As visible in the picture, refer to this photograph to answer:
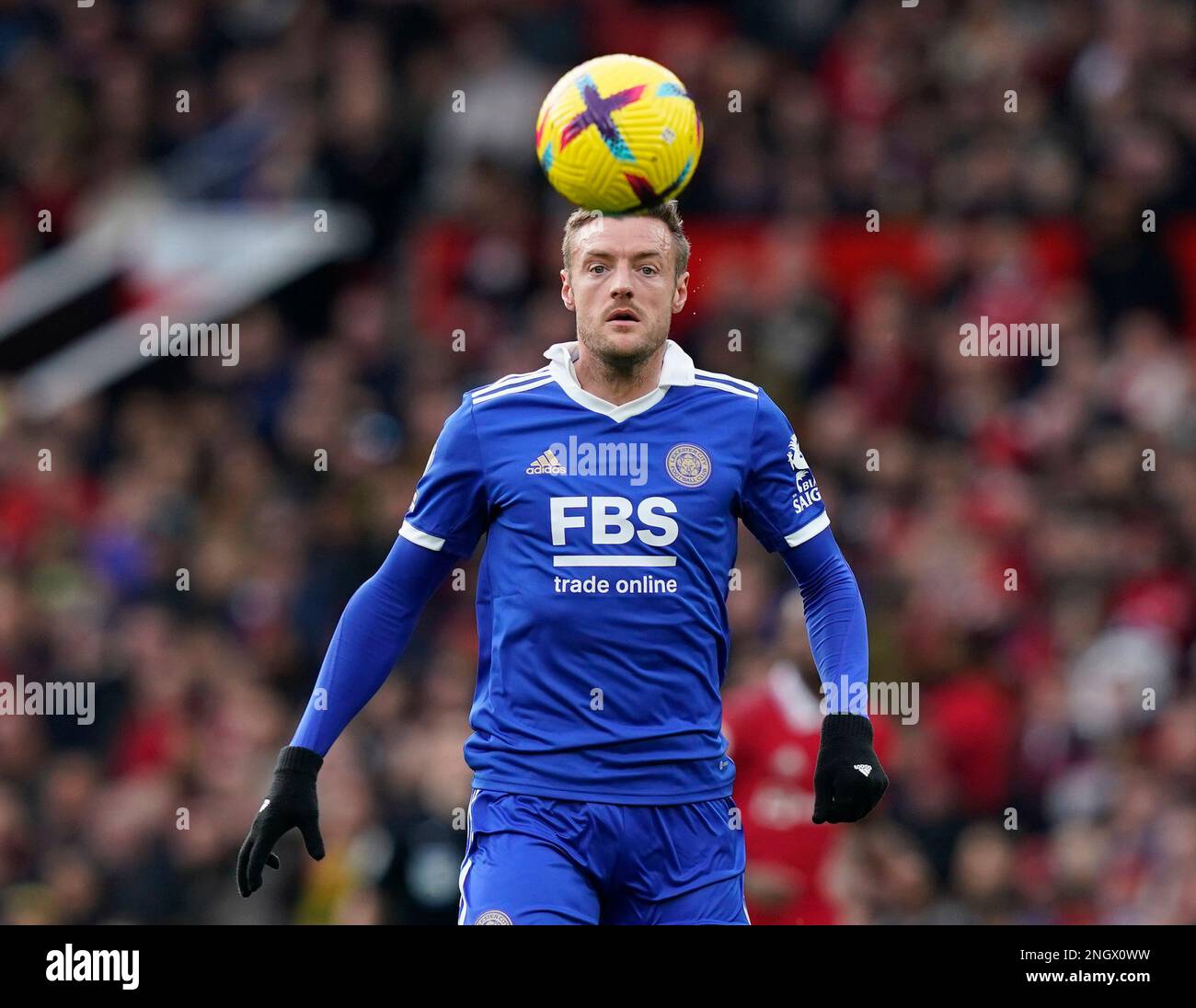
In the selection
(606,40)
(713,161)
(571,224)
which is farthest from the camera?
(606,40)

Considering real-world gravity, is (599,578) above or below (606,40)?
below

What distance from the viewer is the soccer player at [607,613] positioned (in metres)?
5.50

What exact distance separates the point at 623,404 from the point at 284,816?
133 centimetres

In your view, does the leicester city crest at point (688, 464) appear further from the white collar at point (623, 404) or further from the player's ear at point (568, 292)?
the player's ear at point (568, 292)

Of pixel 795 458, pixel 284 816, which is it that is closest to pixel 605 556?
pixel 795 458

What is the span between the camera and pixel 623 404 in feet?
18.9

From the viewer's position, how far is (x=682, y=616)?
220 inches

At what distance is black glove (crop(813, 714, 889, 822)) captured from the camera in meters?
5.52

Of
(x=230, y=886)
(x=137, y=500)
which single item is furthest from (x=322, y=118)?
(x=230, y=886)

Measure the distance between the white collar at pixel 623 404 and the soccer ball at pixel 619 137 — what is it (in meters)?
0.39

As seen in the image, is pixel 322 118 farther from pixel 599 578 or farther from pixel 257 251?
pixel 599 578

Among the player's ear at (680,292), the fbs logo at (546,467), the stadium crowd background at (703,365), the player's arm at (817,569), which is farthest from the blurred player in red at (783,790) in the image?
the fbs logo at (546,467)
